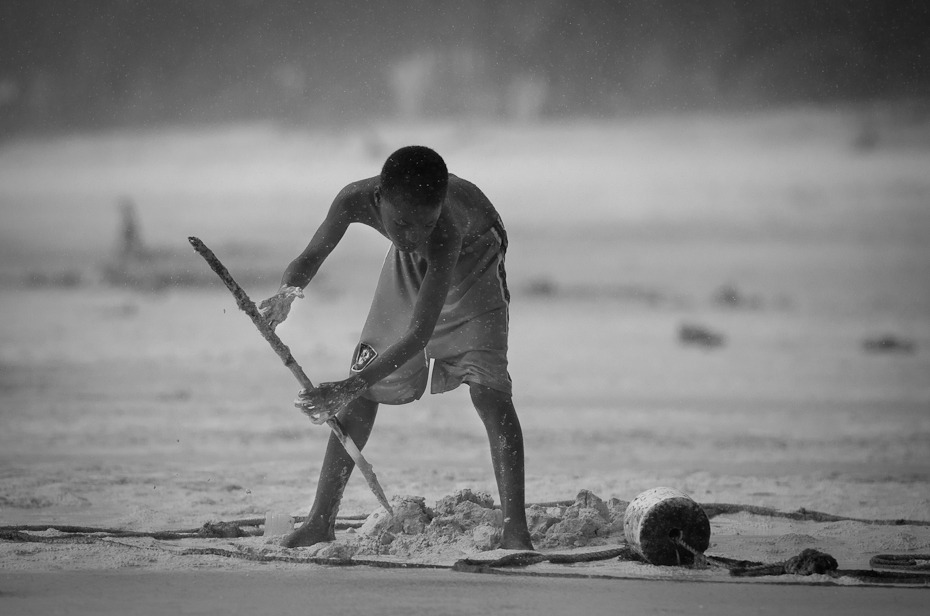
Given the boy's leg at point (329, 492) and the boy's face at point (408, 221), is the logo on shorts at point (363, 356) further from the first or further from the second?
the boy's face at point (408, 221)

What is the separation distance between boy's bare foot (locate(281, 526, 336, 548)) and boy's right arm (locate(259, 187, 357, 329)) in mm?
764

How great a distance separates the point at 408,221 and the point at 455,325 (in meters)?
0.57

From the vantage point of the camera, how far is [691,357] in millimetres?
18391

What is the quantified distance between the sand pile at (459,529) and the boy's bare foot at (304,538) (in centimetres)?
7

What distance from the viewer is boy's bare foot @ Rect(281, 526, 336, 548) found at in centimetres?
414

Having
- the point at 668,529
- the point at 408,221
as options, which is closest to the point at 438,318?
the point at 408,221

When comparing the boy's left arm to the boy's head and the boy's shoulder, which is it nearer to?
the boy's head

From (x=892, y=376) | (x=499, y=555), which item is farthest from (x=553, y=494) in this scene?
(x=892, y=376)

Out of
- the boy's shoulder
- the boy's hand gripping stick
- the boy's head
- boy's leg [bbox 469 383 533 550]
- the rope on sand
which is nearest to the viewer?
the boy's head

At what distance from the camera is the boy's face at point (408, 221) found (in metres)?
3.71

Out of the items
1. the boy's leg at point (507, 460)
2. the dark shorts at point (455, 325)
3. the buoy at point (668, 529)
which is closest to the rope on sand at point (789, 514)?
the buoy at point (668, 529)

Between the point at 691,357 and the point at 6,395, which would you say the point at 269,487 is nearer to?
the point at 6,395

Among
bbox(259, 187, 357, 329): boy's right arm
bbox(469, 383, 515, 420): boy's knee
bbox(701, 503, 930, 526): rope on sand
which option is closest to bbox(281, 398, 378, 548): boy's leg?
bbox(469, 383, 515, 420): boy's knee

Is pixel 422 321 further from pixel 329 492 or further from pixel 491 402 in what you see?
pixel 329 492
